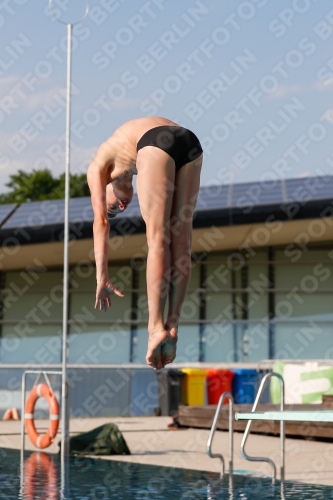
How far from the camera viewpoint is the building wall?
25.6 m

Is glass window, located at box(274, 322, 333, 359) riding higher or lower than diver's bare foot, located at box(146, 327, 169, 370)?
higher

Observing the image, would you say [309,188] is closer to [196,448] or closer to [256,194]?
[256,194]

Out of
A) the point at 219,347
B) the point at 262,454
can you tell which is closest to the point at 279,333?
the point at 219,347

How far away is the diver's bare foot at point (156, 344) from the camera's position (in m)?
4.13

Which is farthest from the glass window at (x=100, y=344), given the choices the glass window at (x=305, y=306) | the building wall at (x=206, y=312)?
the glass window at (x=305, y=306)

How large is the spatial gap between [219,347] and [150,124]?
2168 cm

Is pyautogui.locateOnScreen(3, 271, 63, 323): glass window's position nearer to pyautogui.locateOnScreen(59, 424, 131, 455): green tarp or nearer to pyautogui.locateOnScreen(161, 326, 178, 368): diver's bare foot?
pyautogui.locateOnScreen(59, 424, 131, 455): green tarp

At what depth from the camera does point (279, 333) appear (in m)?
25.7

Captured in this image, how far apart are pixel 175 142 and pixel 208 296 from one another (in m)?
22.5

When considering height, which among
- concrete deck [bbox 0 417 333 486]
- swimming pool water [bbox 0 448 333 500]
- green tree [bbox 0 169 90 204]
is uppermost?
green tree [bbox 0 169 90 204]

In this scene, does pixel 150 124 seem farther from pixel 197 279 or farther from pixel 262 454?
pixel 197 279

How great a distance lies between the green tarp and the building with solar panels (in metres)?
10.8

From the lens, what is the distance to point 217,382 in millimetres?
22047

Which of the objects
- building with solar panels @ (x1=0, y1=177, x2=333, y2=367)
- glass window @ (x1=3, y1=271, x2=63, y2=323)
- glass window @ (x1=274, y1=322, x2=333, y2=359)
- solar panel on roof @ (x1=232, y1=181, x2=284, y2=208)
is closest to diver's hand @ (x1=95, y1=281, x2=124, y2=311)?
solar panel on roof @ (x1=232, y1=181, x2=284, y2=208)
